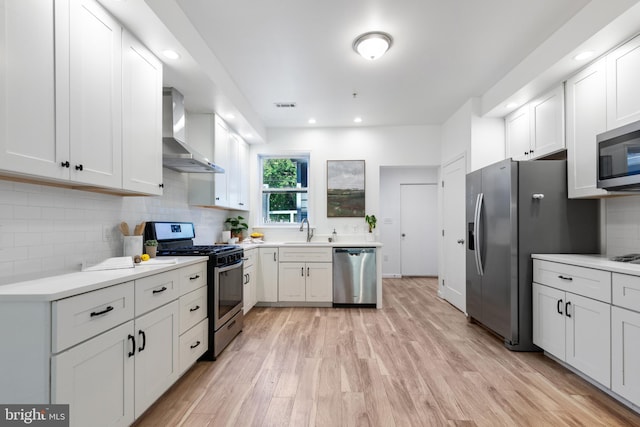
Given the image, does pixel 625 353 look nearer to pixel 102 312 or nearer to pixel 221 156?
pixel 102 312

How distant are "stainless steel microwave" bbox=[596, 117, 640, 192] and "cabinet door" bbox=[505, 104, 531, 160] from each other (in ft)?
3.63

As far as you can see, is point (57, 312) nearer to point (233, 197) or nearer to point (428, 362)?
point (428, 362)

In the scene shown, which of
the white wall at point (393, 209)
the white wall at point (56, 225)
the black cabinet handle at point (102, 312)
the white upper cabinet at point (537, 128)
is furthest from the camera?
the white wall at point (393, 209)

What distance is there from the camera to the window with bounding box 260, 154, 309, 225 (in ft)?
16.6

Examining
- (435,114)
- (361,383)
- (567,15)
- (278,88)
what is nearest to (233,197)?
(278,88)

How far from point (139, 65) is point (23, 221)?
4.09 feet

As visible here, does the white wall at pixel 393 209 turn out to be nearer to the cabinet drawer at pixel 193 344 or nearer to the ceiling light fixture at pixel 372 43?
the ceiling light fixture at pixel 372 43

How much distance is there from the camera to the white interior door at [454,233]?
406cm

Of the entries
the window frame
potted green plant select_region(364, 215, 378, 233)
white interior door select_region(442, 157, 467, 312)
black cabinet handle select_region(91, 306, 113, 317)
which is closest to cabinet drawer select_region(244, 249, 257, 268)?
the window frame

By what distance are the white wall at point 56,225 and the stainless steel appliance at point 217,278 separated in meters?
0.26

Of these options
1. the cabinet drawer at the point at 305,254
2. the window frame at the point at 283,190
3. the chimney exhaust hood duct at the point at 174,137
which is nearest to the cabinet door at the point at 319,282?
the cabinet drawer at the point at 305,254

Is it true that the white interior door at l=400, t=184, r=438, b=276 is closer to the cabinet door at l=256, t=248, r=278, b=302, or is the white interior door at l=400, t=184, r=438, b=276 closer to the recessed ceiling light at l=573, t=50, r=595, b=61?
the cabinet door at l=256, t=248, r=278, b=302

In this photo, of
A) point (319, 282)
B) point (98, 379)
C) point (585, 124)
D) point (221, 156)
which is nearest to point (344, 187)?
point (319, 282)

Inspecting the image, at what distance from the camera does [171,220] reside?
10.2ft
